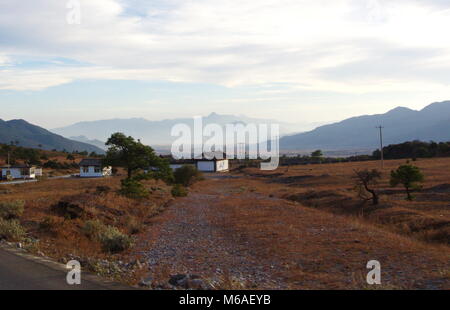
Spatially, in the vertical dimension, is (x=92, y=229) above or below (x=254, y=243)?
above

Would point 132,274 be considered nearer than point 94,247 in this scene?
Yes

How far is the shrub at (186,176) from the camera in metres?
50.3

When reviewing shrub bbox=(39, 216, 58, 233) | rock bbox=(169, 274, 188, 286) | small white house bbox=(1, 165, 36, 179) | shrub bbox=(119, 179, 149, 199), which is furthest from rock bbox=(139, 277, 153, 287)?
small white house bbox=(1, 165, 36, 179)

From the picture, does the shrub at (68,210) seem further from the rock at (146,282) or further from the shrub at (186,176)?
the shrub at (186,176)

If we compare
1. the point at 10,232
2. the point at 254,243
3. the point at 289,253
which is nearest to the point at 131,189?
the point at 10,232

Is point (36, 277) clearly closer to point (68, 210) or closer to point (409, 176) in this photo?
point (68, 210)

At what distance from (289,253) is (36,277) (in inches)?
296

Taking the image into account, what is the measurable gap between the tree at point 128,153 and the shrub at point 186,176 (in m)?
18.3

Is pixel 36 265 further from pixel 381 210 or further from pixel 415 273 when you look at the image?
pixel 381 210

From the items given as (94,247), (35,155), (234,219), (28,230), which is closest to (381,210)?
(234,219)

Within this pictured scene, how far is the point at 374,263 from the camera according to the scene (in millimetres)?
11297

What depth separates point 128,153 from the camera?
3166 cm

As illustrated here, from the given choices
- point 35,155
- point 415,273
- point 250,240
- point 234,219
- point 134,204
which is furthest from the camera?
point 35,155
